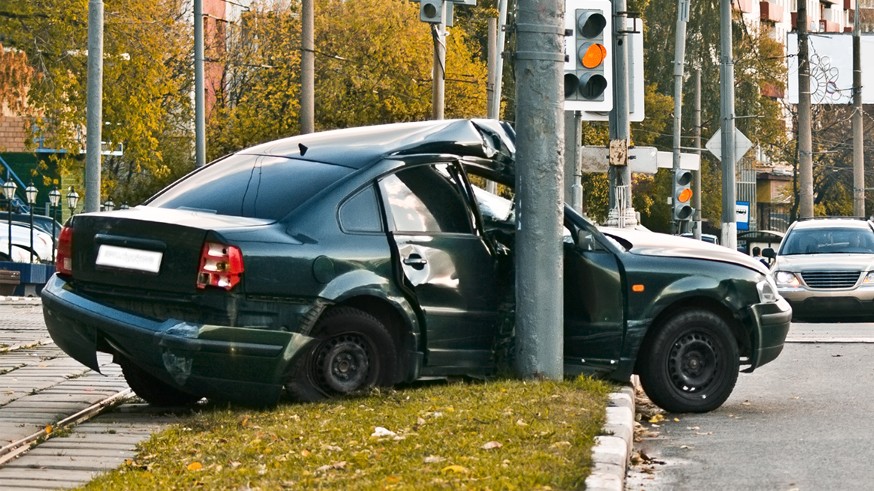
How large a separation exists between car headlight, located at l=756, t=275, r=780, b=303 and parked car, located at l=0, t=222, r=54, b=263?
2642cm

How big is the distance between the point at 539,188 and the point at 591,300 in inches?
30.2

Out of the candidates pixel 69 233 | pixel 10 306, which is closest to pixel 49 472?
pixel 69 233

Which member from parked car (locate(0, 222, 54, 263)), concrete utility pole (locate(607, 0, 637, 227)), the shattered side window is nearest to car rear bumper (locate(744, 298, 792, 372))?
the shattered side window

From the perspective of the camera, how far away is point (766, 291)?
10969 mm

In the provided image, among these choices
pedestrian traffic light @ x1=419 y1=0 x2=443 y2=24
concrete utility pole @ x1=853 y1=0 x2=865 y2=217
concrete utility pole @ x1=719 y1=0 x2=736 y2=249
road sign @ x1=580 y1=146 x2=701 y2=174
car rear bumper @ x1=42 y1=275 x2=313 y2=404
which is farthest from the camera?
concrete utility pole @ x1=853 y1=0 x2=865 y2=217

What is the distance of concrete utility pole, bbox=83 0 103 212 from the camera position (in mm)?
21703

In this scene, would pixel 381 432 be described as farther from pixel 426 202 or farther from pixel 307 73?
pixel 307 73

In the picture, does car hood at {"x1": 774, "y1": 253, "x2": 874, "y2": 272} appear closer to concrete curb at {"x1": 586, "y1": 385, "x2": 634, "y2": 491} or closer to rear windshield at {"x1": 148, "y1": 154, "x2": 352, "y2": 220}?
concrete curb at {"x1": 586, "y1": 385, "x2": 634, "y2": 491}

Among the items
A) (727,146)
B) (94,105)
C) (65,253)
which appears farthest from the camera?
(727,146)

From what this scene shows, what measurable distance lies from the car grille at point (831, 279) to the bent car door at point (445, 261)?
42.5 feet

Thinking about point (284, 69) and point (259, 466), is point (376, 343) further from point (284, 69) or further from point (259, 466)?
point (284, 69)

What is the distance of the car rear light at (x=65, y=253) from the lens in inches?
382

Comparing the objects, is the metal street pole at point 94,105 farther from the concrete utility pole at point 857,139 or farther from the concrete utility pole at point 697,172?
the concrete utility pole at point 857,139

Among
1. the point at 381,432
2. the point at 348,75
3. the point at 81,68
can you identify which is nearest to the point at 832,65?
the point at 348,75
